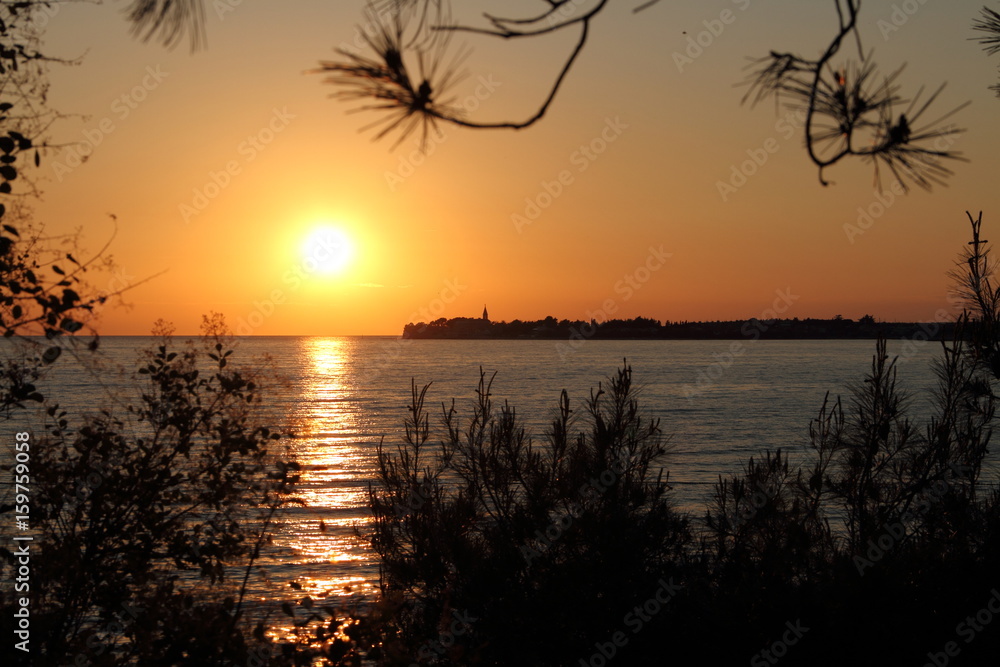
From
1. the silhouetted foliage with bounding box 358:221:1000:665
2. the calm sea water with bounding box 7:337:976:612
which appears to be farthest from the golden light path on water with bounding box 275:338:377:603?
the silhouetted foliage with bounding box 358:221:1000:665

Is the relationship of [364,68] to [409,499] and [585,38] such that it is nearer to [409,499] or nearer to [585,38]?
[585,38]

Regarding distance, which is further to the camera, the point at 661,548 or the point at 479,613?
the point at 661,548

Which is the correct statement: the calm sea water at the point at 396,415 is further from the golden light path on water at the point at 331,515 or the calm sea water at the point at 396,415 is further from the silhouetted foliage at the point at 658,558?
the silhouetted foliage at the point at 658,558

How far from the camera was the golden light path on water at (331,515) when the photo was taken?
13477 mm

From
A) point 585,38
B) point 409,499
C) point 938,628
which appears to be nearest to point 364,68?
point 585,38

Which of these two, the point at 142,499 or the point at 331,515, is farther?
the point at 331,515

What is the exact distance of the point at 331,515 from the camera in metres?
20.4

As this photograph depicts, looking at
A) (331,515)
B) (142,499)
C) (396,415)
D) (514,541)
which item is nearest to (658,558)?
(514,541)

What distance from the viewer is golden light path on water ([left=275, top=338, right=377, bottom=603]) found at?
13477mm

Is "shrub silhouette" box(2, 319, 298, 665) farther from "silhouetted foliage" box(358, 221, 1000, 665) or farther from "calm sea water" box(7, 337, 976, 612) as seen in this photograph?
"silhouetted foliage" box(358, 221, 1000, 665)

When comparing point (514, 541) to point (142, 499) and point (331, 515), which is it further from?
point (331, 515)

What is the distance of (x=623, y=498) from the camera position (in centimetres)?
859

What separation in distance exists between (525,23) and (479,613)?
6.92 metres

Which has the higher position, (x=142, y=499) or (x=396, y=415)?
(x=142, y=499)
